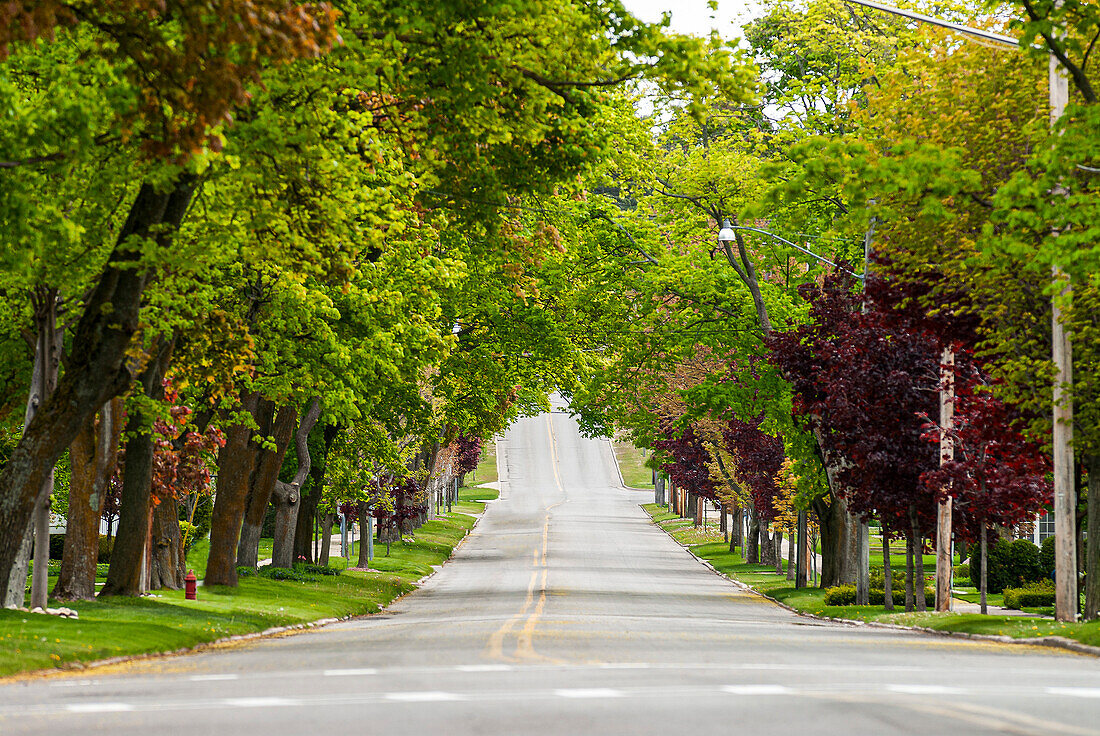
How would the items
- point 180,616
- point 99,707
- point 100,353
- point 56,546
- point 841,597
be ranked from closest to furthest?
point 99,707
point 100,353
point 180,616
point 841,597
point 56,546

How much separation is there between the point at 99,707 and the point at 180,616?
1377 cm

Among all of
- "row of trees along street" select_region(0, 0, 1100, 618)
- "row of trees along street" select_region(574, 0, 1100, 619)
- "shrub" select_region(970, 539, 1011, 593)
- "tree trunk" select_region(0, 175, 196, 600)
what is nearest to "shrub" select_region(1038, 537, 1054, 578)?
"shrub" select_region(970, 539, 1011, 593)

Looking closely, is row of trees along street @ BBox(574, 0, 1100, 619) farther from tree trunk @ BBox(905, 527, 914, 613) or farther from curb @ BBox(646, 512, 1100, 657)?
curb @ BBox(646, 512, 1100, 657)

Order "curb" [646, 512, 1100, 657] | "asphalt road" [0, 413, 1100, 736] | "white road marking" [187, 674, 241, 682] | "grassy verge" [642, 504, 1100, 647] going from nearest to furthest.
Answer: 1. "asphalt road" [0, 413, 1100, 736]
2. "white road marking" [187, 674, 241, 682]
3. "curb" [646, 512, 1100, 657]
4. "grassy verge" [642, 504, 1100, 647]

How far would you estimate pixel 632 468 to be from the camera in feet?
472

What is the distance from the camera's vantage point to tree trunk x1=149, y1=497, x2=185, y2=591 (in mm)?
31234

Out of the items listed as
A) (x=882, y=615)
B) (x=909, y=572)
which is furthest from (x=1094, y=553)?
(x=909, y=572)

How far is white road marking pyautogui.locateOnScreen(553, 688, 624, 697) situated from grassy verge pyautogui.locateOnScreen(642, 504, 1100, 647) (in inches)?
400

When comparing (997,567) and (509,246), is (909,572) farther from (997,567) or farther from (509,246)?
(997,567)

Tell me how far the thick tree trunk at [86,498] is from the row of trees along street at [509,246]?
0.22 ft

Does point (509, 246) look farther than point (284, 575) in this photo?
No

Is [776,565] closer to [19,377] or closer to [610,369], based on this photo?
[610,369]

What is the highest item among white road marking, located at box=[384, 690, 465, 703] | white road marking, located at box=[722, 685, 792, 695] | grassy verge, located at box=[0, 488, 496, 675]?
white road marking, located at box=[722, 685, 792, 695]

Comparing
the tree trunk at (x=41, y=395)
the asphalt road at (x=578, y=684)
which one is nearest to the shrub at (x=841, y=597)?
the asphalt road at (x=578, y=684)
